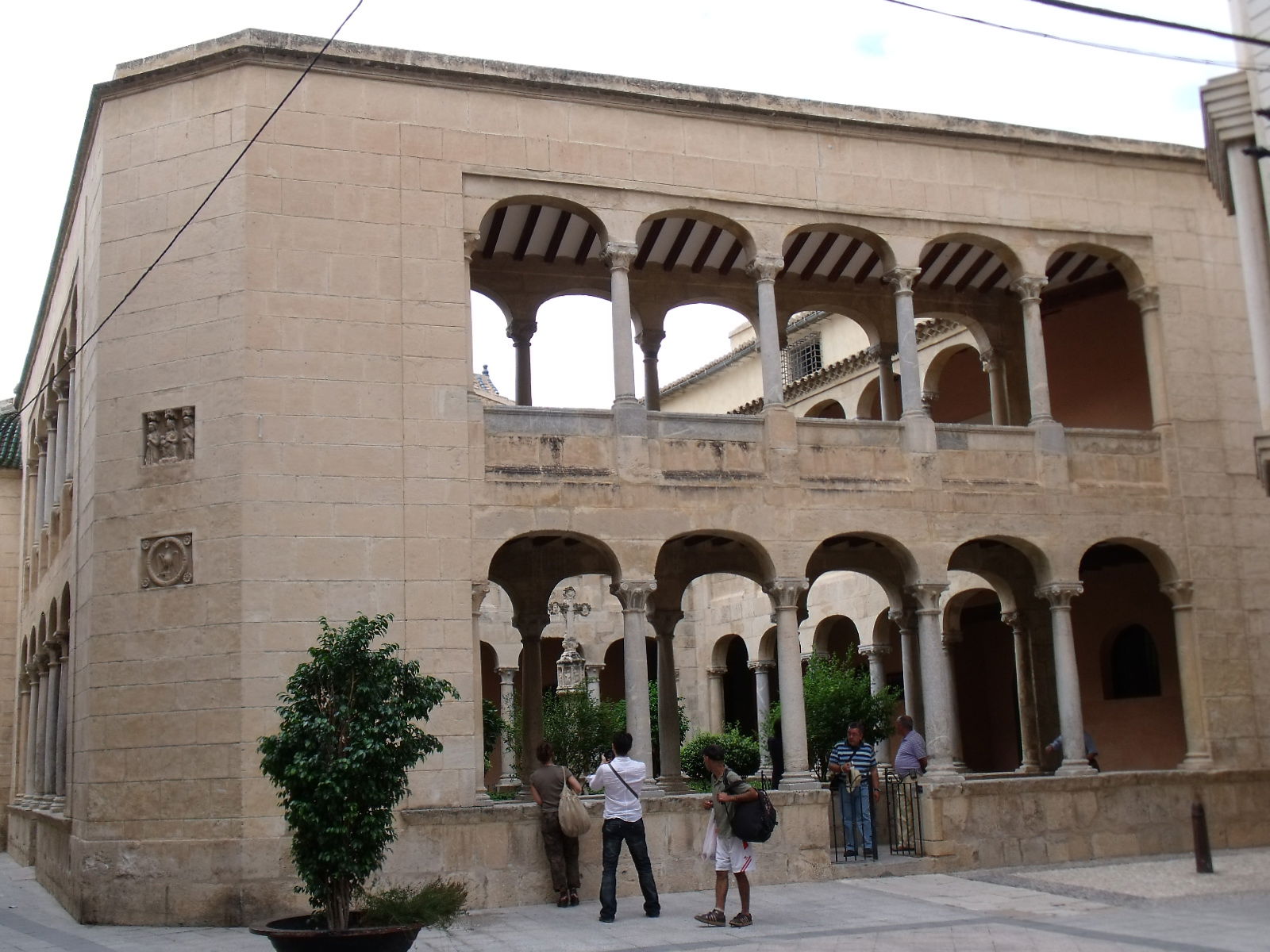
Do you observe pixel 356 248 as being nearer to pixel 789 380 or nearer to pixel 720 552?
pixel 720 552

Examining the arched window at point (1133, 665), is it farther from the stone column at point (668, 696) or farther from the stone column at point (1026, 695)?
the stone column at point (668, 696)

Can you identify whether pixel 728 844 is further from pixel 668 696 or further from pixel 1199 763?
pixel 1199 763

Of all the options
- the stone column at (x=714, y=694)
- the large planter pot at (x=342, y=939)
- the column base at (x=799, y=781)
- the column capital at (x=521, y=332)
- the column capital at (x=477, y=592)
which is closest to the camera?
the large planter pot at (x=342, y=939)

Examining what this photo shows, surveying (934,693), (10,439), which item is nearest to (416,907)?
(934,693)

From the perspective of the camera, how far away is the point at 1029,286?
18.4 meters

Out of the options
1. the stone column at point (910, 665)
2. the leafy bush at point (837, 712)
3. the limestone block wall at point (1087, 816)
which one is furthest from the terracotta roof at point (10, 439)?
the limestone block wall at point (1087, 816)

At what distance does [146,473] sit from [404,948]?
7.24 meters

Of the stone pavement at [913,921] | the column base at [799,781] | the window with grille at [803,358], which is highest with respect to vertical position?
the window with grille at [803,358]

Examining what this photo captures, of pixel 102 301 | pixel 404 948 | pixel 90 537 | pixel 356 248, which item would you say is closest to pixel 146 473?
pixel 90 537

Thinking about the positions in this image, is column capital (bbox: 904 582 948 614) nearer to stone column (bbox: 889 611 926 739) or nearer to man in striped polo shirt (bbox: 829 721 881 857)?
man in striped polo shirt (bbox: 829 721 881 857)

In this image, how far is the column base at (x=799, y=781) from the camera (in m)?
15.9

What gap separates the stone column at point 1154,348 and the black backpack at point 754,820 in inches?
371

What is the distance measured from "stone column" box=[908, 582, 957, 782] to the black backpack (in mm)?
5172

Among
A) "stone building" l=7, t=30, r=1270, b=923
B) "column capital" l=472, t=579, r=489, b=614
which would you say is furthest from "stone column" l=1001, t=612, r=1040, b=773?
"column capital" l=472, t=579, r=489, b=614
